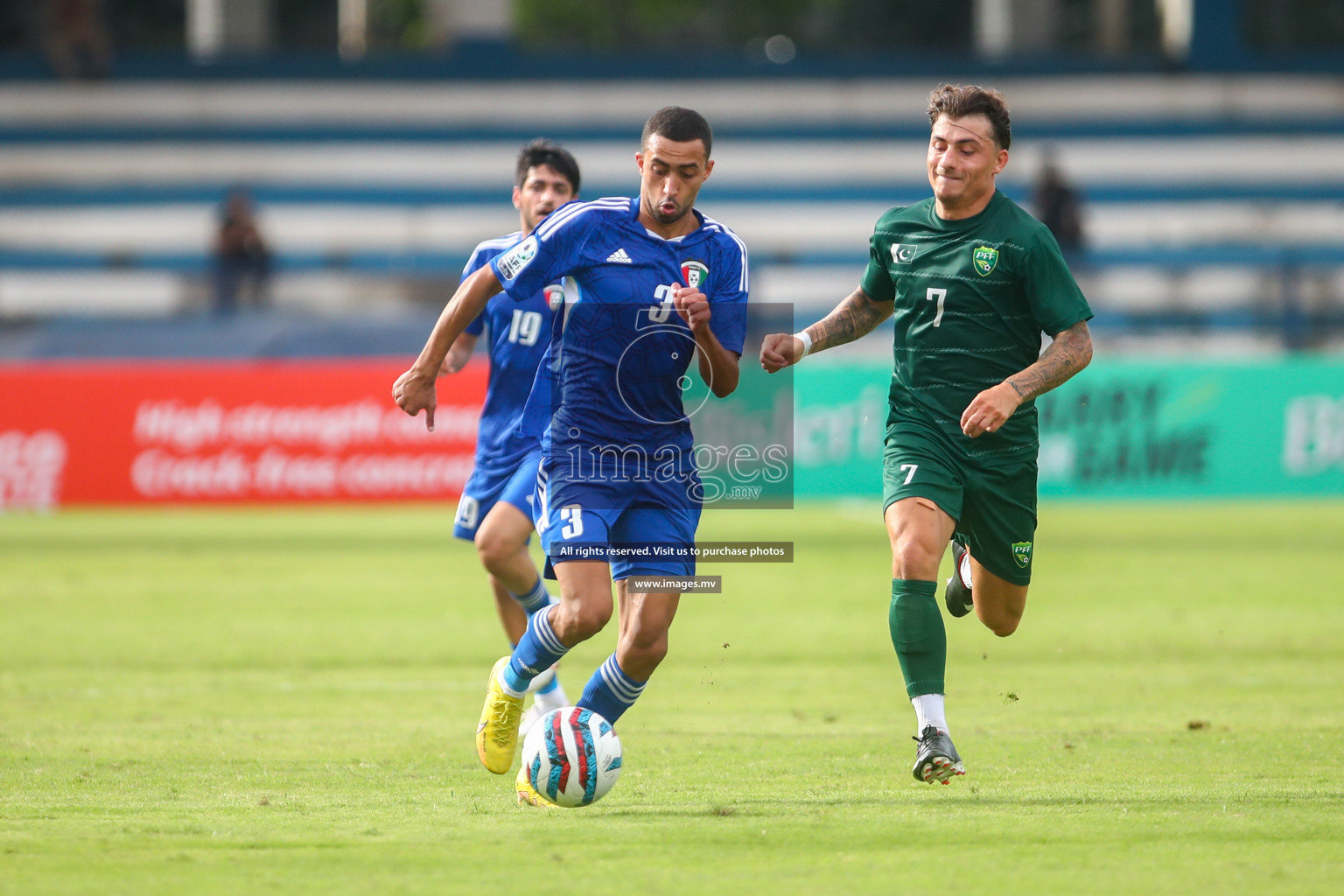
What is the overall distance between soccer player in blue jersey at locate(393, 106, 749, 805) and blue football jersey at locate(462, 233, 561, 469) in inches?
63.0

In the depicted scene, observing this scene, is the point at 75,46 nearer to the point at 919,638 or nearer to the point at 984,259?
the point at 984,259

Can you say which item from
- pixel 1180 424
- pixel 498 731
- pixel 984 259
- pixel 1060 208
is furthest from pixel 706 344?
pixel 1060 208

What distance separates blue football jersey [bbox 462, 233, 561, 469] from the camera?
7395mm

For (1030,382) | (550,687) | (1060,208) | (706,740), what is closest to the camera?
(1030,382)

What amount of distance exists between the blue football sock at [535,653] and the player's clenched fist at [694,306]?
3.78ft

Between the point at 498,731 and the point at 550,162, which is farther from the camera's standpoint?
the point at 550,162

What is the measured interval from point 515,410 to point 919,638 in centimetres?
248

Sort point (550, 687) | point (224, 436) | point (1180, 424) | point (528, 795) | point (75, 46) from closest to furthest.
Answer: point (528, 795), point (550, 687), point (224, 436), point (1180, 424), point (75, 46)

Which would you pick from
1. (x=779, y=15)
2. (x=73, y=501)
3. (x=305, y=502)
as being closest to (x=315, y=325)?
(x=305, y=502)

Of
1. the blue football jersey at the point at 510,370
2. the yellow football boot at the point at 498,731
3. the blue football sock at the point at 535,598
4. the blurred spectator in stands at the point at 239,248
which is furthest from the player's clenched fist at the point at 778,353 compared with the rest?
the blurred spectator in stands at the point at 239,248

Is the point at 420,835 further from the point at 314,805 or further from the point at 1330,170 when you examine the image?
the point at 1330,170

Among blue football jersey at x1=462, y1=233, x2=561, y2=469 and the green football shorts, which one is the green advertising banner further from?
the green football shorts

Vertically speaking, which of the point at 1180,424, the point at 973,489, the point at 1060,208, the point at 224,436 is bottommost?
the point at 973,489

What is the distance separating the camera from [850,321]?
634 cm
